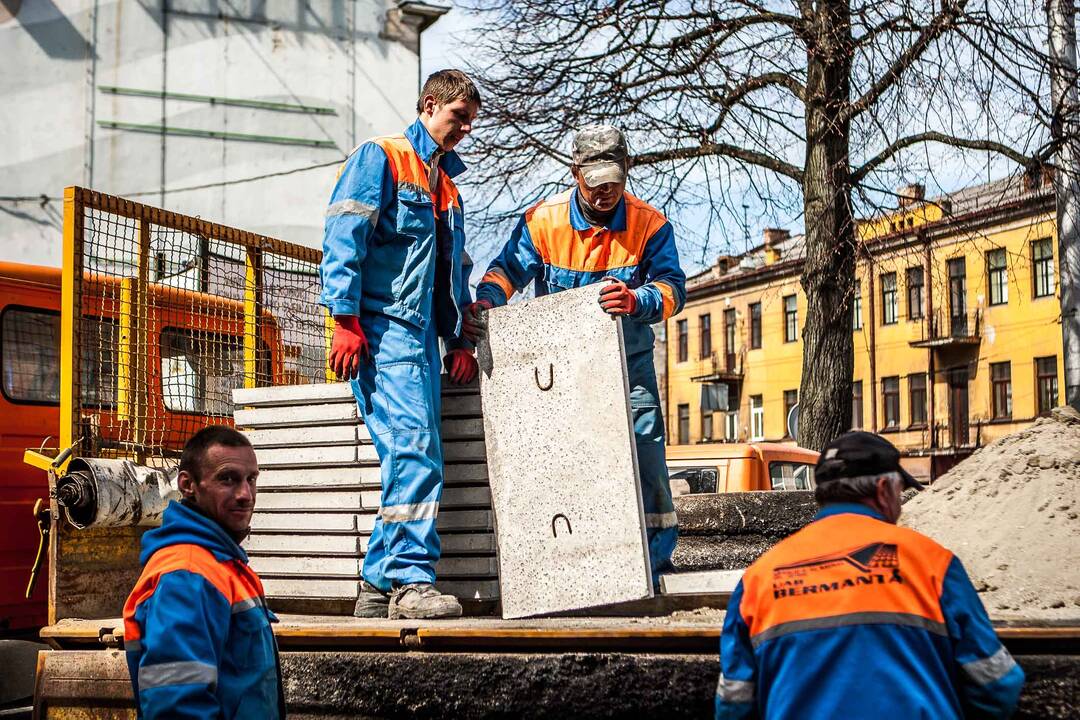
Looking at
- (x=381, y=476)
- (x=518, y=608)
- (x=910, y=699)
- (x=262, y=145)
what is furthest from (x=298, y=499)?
(x=262, y=145)

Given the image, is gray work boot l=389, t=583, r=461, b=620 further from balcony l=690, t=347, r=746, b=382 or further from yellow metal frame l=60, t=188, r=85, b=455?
balcony l=690, t=347, r=746, b=382

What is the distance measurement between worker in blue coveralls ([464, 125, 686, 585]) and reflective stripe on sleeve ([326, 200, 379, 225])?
507 mm

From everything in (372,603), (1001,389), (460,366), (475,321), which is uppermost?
(1001,389)

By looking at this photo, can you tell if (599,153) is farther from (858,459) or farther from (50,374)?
(50,374)

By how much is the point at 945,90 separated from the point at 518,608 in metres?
8.67

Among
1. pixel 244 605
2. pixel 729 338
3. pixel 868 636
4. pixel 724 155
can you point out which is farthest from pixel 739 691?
pixel 729 338

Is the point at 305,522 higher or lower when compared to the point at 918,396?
lower

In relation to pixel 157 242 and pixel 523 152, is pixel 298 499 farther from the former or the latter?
pixel 523 152

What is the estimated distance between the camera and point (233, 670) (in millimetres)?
2916

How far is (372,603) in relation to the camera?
4.53 m

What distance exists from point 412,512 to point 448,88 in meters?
1.58

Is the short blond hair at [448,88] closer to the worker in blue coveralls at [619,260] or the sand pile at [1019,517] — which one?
the worker in blue coveralls at [619,260]

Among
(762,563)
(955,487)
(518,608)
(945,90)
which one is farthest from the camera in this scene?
(945,90)

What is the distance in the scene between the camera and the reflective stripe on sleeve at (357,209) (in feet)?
15.3
